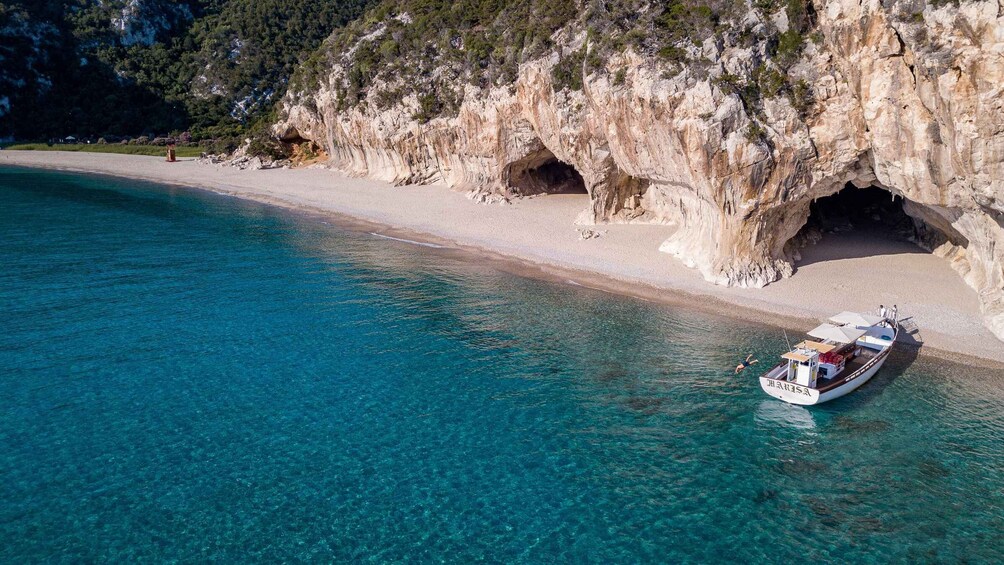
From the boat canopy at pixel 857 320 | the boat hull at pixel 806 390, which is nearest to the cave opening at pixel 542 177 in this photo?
the boat canopy at pixel 857 320

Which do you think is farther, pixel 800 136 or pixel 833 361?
pixel 800 136

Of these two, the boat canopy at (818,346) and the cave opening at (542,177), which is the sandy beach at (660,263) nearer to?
the cave opening at (542,177)

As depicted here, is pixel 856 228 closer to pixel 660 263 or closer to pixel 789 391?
pixel 660 263

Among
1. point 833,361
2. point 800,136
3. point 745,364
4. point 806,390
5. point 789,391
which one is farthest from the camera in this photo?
A: point 800,136

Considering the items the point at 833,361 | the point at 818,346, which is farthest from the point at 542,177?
the point at 833,361

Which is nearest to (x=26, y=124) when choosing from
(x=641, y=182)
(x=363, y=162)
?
(x=363, y=162)

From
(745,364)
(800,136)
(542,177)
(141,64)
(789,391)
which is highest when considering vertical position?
(141,64)

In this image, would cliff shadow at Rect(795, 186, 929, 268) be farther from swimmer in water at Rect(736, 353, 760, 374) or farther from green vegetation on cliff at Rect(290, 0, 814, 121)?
swimmer in water at Rect(736, 353, 760, 374)
